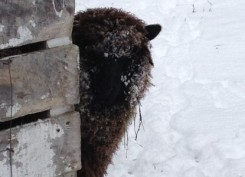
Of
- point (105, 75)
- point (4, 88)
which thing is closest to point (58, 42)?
point (4, 88)

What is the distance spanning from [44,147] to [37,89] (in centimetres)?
37

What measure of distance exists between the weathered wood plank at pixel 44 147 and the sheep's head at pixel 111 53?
21.4 inches

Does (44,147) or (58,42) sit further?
(44,147)

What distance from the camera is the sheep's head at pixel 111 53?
136 inches

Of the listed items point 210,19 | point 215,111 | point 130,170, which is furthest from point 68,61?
point 210,19

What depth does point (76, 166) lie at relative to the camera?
3.11 m

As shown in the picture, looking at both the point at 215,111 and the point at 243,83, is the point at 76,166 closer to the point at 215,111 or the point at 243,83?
the point at 215,111

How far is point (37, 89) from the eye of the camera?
8.81ft

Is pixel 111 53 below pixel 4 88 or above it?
below

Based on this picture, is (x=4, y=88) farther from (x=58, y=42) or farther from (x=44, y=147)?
(x=44, y=147)

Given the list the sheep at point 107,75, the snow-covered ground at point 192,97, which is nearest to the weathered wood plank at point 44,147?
the sheep at point 107,75

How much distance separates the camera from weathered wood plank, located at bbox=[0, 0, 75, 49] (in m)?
2.44

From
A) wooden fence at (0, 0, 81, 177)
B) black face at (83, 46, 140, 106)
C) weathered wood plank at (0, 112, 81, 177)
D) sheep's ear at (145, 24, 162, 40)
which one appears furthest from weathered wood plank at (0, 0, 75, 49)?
sheep's ear at (145, 24, 162, 40)

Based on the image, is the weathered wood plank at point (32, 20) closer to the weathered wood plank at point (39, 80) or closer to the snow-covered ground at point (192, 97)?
the weathered wood plank at point (39, 80)
